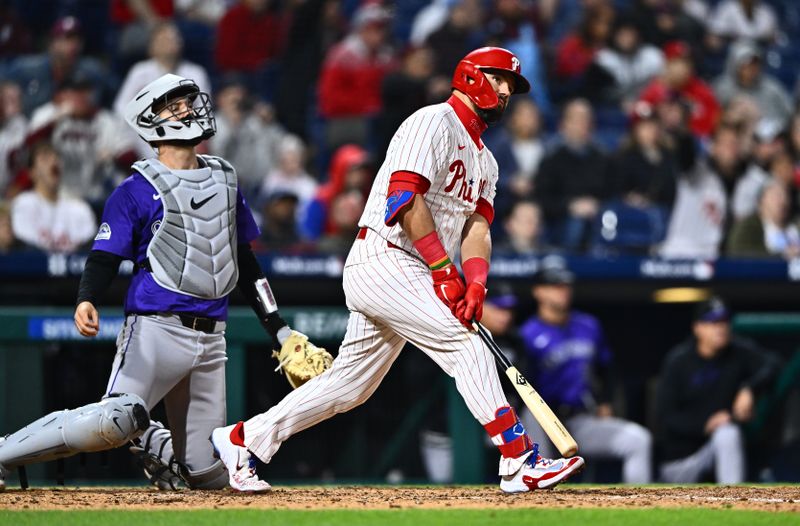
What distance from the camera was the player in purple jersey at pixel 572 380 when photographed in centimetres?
735

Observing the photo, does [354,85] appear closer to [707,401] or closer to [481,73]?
[707,401]

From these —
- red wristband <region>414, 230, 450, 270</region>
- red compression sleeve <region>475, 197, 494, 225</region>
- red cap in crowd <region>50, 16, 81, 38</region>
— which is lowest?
red wristband <region>414, 230, 450, 270</region>

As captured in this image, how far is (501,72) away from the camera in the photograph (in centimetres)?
450

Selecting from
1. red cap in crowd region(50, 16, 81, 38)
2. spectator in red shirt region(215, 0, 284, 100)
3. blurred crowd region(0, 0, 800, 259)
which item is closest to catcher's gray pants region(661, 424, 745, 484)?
blurred crowd region(0, 0, 800, 259)

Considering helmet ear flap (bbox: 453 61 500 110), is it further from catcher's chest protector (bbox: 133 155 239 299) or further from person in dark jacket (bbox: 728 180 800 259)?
person in dark jacket (bbox: 728 180 800 259)

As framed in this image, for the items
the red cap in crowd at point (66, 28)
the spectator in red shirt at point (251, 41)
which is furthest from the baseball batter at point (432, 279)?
the spectator in red shirt at point (251, 41)

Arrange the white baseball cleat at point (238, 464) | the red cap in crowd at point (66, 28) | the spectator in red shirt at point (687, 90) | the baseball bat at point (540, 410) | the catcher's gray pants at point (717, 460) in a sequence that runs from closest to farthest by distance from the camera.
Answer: the baseball bat at point (540, 410)
the white baseball cleat at point (238, 464)
the catcher's gray pants at point (717, 460)
the red cap in crowd at point (66, 28)
the spectator in red shirt at point (687, 90)

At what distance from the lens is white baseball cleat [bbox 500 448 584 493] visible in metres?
4.27

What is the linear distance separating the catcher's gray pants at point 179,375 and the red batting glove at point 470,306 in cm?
89

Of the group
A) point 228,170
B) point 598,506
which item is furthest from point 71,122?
point 598,506

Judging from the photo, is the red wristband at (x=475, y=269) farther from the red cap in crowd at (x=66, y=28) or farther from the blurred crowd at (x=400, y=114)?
the red cap in crowd at (x=66, y=28)

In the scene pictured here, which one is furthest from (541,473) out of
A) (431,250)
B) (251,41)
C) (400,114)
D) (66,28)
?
(251,41)

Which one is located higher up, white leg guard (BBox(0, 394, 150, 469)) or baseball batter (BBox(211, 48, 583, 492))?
baseball batter (BBox(211, 48, 583, 492))

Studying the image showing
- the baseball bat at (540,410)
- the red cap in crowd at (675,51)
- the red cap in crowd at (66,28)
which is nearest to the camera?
the baseball bat at (540,410)
